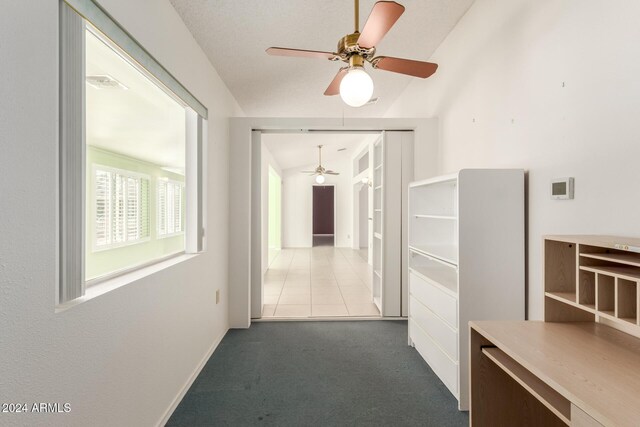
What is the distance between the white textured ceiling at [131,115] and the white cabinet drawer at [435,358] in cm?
248

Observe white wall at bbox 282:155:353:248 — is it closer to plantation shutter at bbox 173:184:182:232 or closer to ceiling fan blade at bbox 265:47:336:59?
plantation shutter at bbox 173:184:182:232

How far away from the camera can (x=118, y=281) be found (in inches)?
60.7

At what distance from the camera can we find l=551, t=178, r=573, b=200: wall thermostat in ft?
5.14

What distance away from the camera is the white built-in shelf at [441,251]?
2166 millimetres

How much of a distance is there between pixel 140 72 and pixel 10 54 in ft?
2.95

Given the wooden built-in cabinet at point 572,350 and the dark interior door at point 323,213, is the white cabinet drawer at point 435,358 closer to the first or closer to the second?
the wooden built-in cabinet at point 572,350

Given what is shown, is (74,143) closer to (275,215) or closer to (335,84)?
(335,84)

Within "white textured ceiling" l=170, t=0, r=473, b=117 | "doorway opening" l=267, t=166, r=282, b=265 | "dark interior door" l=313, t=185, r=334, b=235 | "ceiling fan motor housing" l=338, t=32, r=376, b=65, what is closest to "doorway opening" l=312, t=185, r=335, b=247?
"dark interior door" l=313, t=185, r=334, b=235

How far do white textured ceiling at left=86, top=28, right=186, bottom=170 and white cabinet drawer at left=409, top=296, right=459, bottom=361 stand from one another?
235cm

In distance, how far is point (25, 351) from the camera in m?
0.96

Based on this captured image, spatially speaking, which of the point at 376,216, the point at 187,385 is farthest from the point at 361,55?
the point at 376,216

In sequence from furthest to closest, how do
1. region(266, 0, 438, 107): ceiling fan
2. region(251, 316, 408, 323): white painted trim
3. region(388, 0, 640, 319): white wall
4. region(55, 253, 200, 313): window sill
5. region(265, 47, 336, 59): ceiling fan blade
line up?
1. region(251, 316, 408, 323): white painted trim
2. region(265, 47, 336, 59): ceiling fan blade
3. region(266, 0, 438, 107): ceiling fan
4. region(388, 0, 640, 319): white wall
5. region(55, 253, 200, 313): window sill

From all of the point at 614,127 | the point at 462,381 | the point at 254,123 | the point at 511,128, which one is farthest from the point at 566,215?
the point at 254,123

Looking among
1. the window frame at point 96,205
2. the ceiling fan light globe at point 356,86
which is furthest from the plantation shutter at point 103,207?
the ceiling fan light globe at point 356,86
